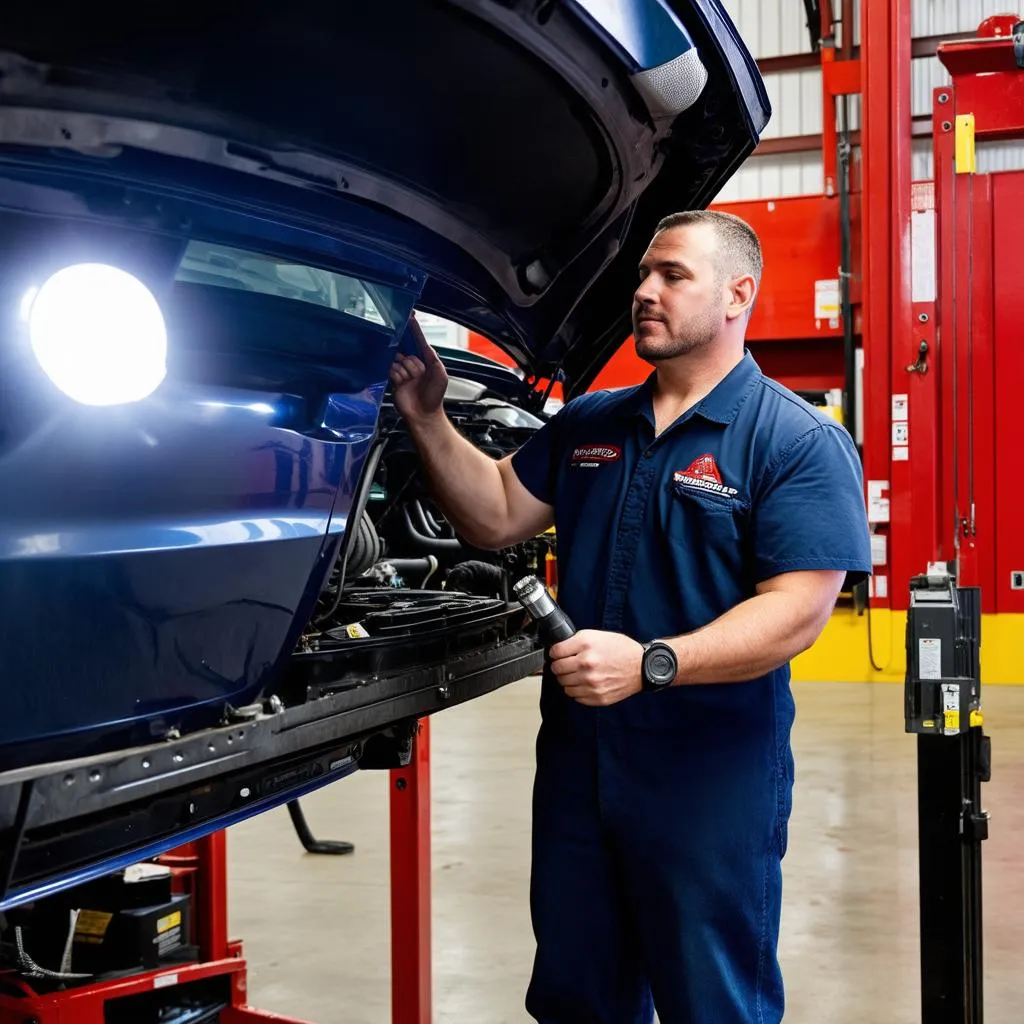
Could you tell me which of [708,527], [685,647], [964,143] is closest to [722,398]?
[708,527]

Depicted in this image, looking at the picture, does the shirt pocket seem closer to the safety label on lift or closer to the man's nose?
the man's nose

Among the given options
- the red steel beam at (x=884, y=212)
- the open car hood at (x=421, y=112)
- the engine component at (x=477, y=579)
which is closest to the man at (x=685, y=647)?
the open car hood at (x=421, y=112)

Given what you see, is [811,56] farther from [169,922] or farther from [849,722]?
Answer: [169,922]

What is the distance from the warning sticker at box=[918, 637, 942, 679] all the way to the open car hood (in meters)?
0.86

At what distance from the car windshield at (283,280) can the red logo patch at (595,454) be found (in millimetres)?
483

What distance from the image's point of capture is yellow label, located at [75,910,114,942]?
7.47 ft

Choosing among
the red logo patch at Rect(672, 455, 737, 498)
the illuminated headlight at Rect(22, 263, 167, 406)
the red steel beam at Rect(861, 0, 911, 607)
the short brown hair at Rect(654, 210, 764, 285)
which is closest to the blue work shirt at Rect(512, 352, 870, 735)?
the red logo patch at Rect(672, 455, 737, 498)

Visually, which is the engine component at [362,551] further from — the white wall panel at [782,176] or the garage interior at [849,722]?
the white wall panel at [782,176]

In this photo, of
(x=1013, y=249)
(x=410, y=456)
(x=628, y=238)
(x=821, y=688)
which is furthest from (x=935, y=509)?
(x=628, y=238)

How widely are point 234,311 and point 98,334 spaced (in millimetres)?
255

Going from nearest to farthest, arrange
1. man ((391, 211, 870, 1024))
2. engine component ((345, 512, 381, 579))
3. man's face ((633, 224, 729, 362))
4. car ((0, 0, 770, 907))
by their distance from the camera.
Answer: car ((0, 0, 770, 907)) < man ((391, 211, 870, 1024)) < man's face ((633, 224, 729, 362)) < engine component ((345, 512, 381, 579))

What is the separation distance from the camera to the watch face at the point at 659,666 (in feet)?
5.02

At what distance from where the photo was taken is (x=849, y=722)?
5.69 m

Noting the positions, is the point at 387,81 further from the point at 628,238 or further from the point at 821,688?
the point at 821,688
